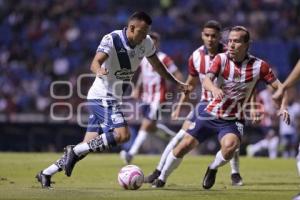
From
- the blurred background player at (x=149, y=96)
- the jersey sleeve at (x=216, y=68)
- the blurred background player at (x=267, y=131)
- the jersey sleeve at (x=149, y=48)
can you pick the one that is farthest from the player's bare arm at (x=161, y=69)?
the blurred background player at (x=267, y=131)

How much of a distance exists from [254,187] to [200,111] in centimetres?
148

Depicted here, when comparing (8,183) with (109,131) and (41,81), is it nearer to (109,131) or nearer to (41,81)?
(109,131)

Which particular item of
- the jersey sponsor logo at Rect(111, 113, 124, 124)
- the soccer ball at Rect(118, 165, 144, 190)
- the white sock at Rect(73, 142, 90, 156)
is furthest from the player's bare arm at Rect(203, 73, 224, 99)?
the white sock at Rect(73, 142, 90, 156)

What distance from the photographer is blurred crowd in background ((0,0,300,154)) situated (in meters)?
27.5

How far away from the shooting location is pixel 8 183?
40.6ft

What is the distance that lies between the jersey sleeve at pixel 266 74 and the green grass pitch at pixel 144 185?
64.4 inches

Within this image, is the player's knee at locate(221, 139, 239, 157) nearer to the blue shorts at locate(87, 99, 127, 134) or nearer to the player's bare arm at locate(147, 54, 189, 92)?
the player's bare arm at locate(147, 54, 189, 92)

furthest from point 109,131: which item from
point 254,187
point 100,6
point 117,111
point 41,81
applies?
point 100,6

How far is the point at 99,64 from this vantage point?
35.1 ft

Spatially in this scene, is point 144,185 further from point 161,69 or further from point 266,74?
point 266,74

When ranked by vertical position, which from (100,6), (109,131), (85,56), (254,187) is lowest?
(254,187)

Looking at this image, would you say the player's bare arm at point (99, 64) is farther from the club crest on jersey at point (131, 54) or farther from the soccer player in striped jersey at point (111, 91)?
the club crest on jersey at point (131, 54)


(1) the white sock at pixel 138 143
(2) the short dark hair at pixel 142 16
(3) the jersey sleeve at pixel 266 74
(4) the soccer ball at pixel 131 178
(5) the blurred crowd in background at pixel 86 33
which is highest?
(5) the blurred crowd in background at pixel 86 33

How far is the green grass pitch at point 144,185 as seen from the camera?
1054 cm
